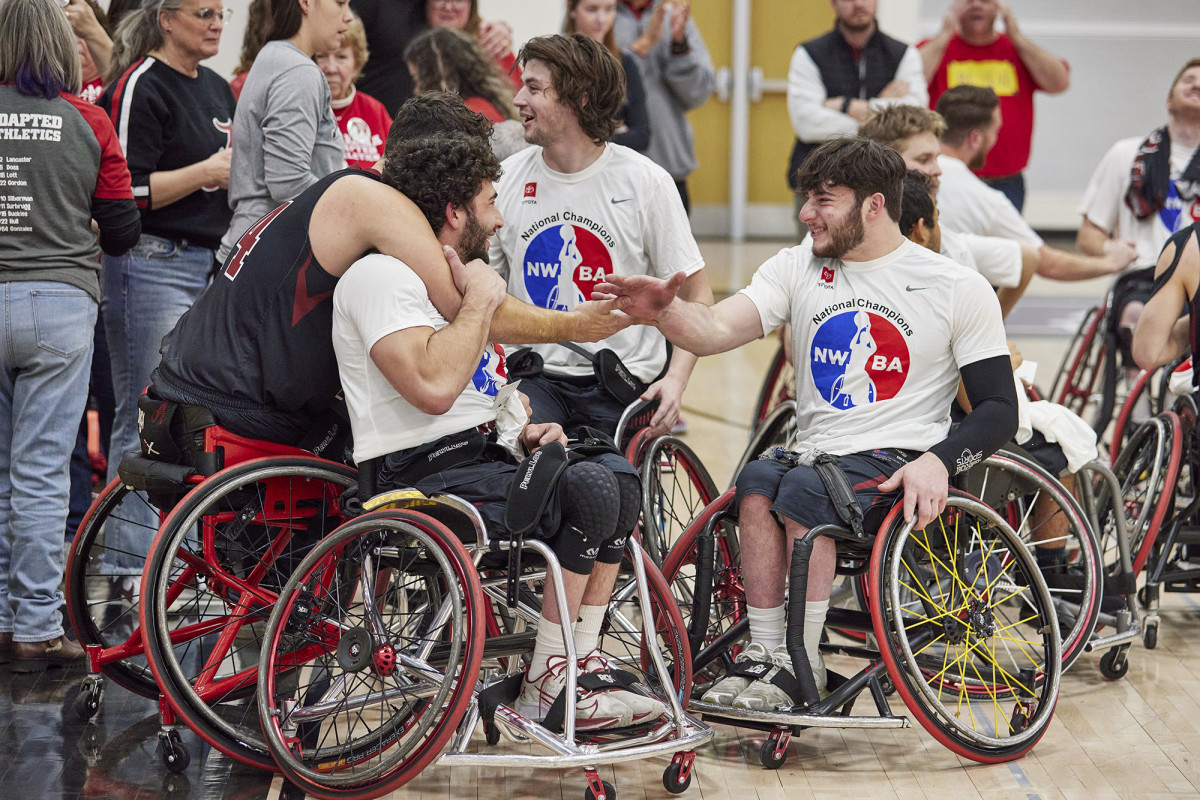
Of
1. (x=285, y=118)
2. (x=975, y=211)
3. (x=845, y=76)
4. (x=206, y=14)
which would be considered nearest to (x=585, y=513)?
(x=285, y=118)

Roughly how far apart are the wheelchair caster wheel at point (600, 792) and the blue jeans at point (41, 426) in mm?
1454

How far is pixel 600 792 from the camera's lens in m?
2.53

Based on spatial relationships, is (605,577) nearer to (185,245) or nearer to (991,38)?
(185,245)

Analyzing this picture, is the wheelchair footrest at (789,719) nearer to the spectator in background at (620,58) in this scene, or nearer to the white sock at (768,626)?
the white sock at (768,626)

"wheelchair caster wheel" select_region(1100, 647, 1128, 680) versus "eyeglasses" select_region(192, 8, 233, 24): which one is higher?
"eyeglasses" select_region(192, 8, 233, 24)

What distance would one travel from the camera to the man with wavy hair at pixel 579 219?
3.40 m

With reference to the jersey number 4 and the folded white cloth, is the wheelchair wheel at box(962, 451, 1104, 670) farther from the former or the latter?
the jersey number 4

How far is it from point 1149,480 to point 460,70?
2309 mm

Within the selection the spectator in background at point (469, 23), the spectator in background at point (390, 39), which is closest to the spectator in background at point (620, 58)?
the spectator in background at point (469, 23)

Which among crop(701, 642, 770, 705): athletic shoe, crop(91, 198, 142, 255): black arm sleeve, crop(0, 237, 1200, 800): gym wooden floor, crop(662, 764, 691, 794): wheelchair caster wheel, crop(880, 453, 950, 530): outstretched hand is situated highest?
crop(91, 198, 142, 255): black arm sleeve

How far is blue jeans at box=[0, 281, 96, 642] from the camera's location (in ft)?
10.4

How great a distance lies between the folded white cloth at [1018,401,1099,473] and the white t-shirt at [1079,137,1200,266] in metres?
1.88

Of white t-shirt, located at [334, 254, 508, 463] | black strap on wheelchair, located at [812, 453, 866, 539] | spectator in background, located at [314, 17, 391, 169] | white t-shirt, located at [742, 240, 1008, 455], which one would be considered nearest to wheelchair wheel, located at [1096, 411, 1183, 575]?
white t-shirt, located at [742, 240, 1008, 455]

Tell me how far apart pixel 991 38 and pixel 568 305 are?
4.14 metres
